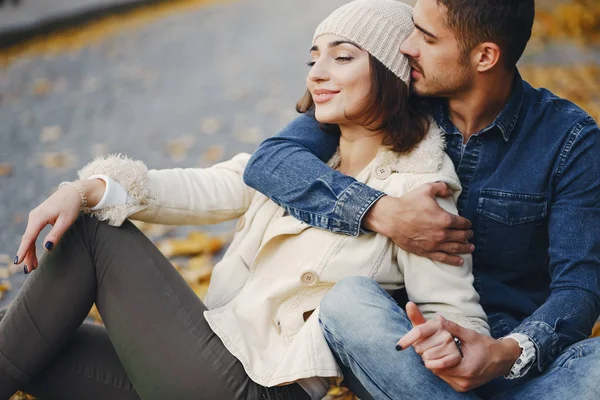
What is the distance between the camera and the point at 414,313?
1.96m

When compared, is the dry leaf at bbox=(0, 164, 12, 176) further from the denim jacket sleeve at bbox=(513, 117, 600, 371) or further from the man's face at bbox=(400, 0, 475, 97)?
the denim jacket sleeve at bbox=(513, 117, 600, 371)

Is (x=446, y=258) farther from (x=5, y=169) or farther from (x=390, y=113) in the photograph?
(x=5, y=169)

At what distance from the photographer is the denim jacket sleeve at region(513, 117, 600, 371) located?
88.0 inches

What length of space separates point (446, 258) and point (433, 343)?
15.3 inches

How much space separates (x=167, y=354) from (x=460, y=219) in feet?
3.21

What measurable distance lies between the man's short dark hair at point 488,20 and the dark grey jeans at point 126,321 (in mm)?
1212

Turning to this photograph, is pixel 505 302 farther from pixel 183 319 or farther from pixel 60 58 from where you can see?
pixel 60 58

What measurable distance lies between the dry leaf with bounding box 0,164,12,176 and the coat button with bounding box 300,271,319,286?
391cm

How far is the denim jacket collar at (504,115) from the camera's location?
250cm

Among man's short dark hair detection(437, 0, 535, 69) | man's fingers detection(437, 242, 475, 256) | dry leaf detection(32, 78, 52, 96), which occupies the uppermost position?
man's short dark hair detection(437, 0, 535, 69)

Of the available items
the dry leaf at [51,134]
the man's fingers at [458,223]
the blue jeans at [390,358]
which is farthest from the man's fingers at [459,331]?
the dry leaf at [51,134]

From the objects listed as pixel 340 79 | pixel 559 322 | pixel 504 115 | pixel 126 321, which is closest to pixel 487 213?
pixel 504 115

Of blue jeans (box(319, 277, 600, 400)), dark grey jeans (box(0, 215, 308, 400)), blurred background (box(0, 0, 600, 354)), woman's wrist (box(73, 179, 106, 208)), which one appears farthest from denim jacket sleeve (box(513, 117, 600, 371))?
blurred background (box(0, 0, 600, 354))

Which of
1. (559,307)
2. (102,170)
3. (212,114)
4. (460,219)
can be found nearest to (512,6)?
(460,219)
